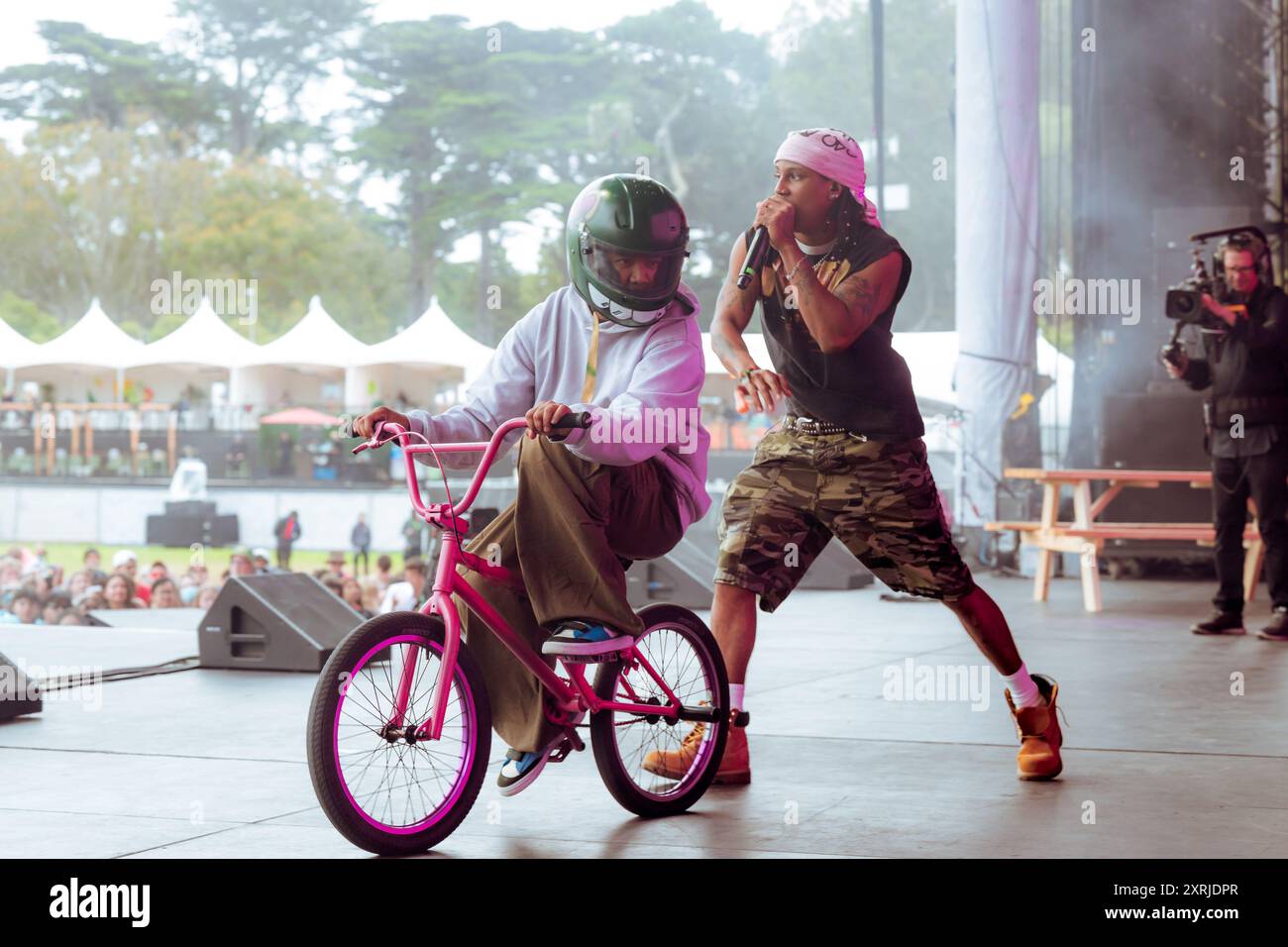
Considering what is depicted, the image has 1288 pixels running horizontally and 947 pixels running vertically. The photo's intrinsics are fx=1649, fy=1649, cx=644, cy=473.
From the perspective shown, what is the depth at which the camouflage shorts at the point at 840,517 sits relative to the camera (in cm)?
426

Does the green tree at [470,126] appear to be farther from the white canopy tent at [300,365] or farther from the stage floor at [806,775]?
the stage floor at [806,775]

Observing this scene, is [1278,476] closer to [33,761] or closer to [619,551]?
[619,551]

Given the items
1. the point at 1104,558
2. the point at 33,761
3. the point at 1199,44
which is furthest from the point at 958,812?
the point at 1199,44

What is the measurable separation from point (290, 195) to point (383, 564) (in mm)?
36383

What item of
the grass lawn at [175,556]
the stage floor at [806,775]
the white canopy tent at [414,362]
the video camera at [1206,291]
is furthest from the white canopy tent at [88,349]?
the video camera at [1206,291]

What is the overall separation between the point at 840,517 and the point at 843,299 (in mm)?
569

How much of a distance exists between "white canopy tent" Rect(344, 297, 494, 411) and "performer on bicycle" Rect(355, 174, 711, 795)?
2379 cm

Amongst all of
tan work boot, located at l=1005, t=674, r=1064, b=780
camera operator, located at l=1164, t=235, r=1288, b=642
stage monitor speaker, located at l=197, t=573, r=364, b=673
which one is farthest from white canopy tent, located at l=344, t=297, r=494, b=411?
tan work boot, located at l=1005, t=674, r=1064, b=780

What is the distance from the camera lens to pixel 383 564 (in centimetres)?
1459

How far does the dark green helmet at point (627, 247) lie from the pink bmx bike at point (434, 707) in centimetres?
44

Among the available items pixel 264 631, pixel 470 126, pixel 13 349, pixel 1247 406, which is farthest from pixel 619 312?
pixel 470 126

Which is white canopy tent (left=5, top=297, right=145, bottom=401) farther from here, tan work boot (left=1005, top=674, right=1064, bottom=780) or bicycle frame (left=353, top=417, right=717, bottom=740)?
bicycle frame (left=353, top=417, right=717, bottom=740)

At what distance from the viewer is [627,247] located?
12.0 feet

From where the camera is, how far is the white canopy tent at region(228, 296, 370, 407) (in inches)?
1161
